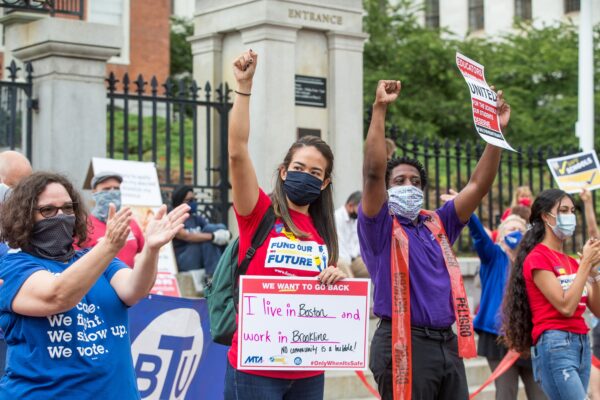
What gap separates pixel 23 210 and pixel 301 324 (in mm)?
1607

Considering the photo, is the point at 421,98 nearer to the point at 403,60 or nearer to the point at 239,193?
the point at 403,60

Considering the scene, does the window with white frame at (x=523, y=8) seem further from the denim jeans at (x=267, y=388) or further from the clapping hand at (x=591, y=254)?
the denim jeans at (x=267, y=388)

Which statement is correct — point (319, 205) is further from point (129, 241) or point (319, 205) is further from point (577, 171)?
point (577, 171)

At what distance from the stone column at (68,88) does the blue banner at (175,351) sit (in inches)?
123

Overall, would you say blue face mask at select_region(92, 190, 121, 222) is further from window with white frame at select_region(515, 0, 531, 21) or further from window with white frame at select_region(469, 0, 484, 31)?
window with white frame at select_region(469, 0, 484, 31)

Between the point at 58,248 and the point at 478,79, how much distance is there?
2.74m

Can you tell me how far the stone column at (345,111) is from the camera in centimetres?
1230

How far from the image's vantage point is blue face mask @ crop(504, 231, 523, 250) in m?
9.13

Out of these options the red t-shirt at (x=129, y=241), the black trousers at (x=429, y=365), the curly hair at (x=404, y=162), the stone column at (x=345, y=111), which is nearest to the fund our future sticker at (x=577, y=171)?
the stone column at (x=345, y=111)

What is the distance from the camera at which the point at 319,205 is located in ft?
18.6

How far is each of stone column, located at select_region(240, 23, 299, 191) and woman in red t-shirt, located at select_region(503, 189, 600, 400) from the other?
4.35m

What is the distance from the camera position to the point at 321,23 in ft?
40.4

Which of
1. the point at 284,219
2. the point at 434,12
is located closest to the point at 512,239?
the point at 284,219

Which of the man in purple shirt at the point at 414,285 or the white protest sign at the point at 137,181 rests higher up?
the white protest sign at the point at 137,181
